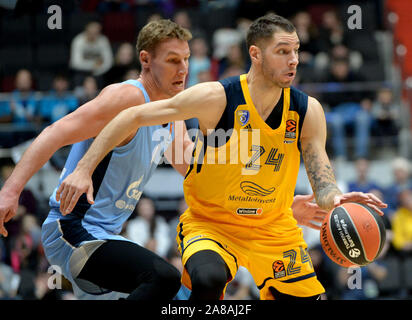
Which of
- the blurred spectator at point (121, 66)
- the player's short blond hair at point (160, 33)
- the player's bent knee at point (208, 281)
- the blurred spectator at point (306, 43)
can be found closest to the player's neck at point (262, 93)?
the player's short blond hair at point (160, 33)

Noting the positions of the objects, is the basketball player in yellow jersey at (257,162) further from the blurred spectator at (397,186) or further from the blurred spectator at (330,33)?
the blurred spectator at (330,33)

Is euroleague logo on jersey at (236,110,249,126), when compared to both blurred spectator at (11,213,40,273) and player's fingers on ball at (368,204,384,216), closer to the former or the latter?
player's fingers on ball at (368,204,384,216)

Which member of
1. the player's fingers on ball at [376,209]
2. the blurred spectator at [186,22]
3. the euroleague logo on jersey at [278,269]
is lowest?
the euroleague logo on jersey at [278,269]

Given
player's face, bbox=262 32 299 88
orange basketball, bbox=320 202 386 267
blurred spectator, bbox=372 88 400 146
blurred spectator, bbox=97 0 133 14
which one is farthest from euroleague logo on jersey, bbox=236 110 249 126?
Answer: blurred spectator, bbox=97 0 133 14

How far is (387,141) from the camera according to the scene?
980 cm

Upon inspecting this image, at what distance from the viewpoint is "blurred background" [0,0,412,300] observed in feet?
27.4

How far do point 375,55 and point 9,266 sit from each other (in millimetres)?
7242

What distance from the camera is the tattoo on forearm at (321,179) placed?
163 inches

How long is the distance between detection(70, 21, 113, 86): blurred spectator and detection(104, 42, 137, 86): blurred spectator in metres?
0.36

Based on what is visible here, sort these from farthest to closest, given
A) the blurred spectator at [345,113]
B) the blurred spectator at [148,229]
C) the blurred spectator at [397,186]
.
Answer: the blurred spectator at [345,113]
the blurred spectator at [397,186]
the blurred spectator at [148,229]

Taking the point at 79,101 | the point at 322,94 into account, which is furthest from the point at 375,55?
the point at 79,101

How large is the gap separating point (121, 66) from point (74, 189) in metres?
6.13

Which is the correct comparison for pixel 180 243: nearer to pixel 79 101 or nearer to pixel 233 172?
pixel 233 172

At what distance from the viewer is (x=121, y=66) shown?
9.65 meters
